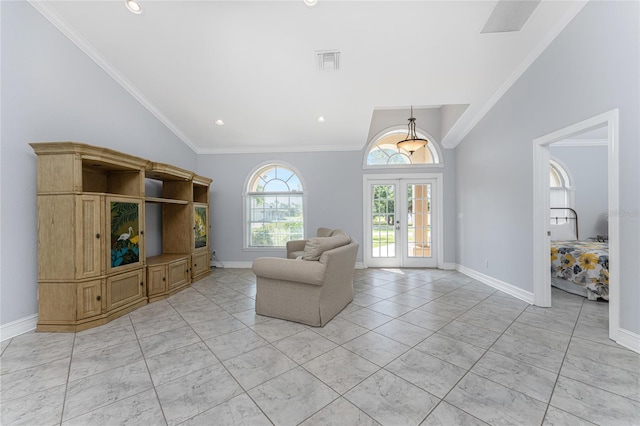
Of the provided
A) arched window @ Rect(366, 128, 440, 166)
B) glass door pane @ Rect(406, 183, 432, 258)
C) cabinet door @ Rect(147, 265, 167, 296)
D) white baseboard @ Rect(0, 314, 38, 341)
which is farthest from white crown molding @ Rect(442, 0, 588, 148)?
white baseboard @ Rect(0, 314, 38, 341)

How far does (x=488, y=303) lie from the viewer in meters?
3.08

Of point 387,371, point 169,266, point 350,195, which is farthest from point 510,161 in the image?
point 169,266

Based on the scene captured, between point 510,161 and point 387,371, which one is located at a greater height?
point 510,161

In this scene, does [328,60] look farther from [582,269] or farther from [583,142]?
[583,142]

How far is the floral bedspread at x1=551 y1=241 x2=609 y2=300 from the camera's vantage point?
3071 millimetres

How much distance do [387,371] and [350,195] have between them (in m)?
3.81

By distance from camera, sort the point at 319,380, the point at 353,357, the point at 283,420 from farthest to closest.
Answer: the point at 353,357 → the point at 319,380 → the point at 283,420

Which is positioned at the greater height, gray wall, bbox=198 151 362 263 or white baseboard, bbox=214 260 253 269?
gray wall, bbox=198 151 362 263

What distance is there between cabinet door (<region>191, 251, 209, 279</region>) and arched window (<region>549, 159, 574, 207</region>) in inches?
290

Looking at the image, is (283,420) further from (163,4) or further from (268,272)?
(163,4)

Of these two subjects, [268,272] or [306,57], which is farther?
[306,57]

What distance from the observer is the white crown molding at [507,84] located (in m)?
2.46

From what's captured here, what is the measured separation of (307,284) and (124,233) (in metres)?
2.41

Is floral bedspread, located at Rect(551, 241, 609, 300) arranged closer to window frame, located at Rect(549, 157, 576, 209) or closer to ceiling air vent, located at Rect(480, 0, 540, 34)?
window frame, located at Rect(549, 157, 576, 209)
